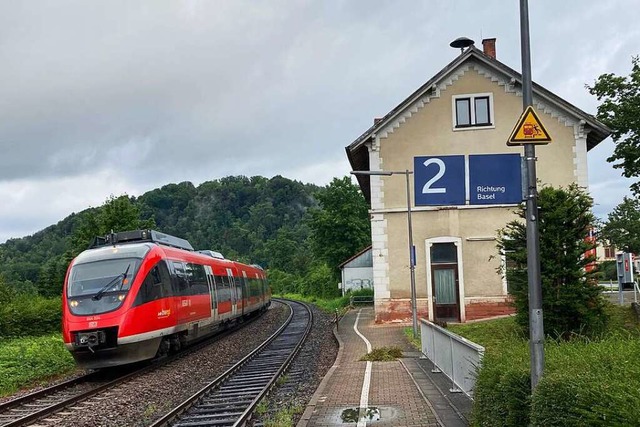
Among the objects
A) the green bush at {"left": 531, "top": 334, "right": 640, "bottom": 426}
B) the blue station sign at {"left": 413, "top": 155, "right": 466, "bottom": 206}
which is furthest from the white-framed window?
the green bush at {"left": 531, "top": 334, "right": 640, "bottom": 426}

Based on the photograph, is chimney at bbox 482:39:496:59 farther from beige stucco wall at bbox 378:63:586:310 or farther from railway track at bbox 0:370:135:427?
railway track at bbox 0:370:135:427

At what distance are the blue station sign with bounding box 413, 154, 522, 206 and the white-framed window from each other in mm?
19175

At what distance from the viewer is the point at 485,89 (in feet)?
87.7

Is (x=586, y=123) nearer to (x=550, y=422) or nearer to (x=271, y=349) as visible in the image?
(x=271, y=349)

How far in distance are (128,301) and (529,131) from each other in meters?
10.7

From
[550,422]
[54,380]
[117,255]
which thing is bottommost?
[54,380]

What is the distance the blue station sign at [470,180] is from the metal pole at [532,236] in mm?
242

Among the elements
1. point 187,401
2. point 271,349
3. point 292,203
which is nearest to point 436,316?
point 271,349

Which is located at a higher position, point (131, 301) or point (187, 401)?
point (131, 301)

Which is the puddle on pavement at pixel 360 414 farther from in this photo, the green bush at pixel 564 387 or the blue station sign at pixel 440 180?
the blue station sign at pixel 440 180

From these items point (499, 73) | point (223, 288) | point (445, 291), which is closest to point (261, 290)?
point (223, 288)

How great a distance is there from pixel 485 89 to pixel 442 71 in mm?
1904

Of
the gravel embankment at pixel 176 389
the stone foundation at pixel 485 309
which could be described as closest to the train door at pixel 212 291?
the gravel embankment at pixel 176 389

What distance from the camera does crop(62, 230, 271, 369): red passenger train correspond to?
1502 cm
